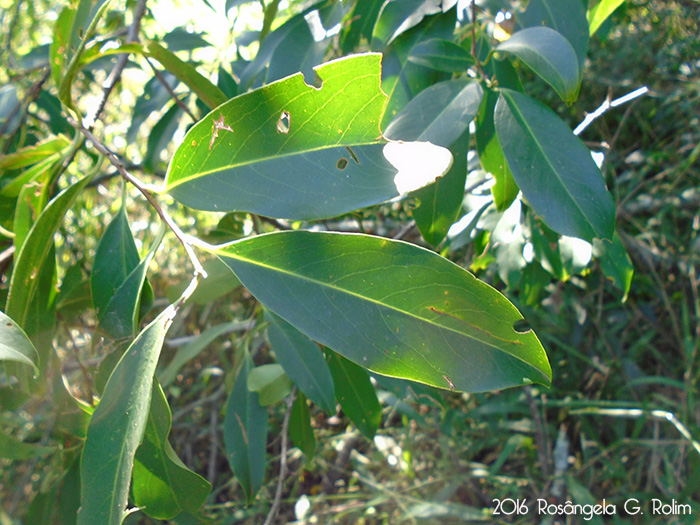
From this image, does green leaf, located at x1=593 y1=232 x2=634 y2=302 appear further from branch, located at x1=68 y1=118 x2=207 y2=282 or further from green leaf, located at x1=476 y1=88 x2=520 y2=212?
branch, located at x1=68 y1=118 x2=207 y2=282

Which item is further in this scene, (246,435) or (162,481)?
(246,435)

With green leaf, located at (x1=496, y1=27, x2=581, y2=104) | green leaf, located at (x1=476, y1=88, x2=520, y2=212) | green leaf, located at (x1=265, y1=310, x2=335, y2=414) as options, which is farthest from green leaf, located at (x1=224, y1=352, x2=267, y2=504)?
green leaf, located at (x1=496, y1=27, x2=581, y2=104)

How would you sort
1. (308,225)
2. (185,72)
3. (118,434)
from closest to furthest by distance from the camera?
1. (118,434)
2. (185,72)
3. (308,225)

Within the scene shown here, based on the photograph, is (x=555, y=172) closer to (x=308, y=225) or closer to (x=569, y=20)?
A: (x=569, y=20)

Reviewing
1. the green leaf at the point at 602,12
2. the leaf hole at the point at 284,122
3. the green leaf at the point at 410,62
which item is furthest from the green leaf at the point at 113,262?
the green leaf at the point at 602,12

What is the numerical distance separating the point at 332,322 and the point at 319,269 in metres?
0.04

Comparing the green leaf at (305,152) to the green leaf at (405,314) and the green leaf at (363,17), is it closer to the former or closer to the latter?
the green leaf at (405,314)

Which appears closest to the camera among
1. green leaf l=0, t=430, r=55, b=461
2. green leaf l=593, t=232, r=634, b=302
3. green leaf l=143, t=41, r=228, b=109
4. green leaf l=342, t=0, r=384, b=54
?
green leaf l=0, t=430, r=55, b=461

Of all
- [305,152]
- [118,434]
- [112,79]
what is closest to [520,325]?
[305,152]

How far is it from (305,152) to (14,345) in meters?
0.28

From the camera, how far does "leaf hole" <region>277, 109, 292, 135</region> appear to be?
453 mm

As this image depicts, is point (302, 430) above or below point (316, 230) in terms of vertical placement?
below

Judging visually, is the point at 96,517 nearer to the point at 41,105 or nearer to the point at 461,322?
the point at 461,322

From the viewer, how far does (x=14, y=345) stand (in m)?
0.42
